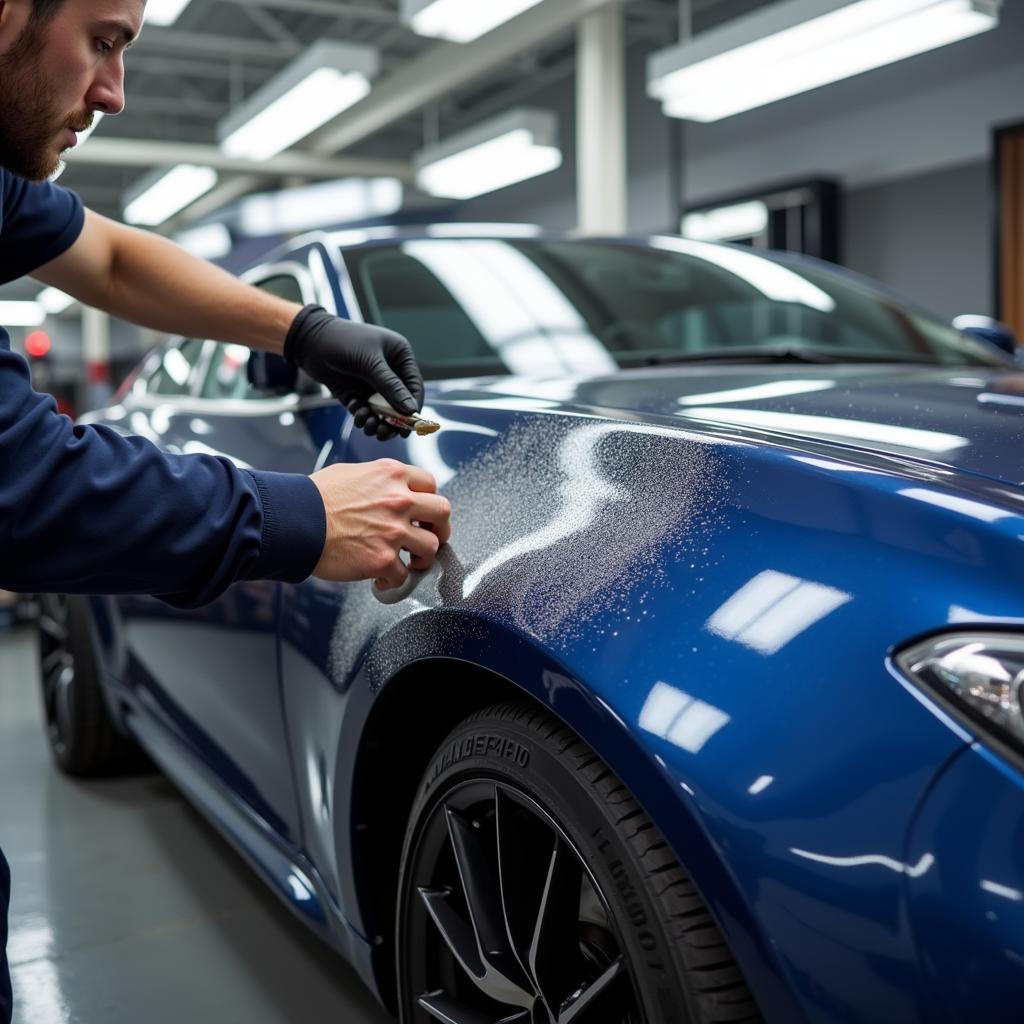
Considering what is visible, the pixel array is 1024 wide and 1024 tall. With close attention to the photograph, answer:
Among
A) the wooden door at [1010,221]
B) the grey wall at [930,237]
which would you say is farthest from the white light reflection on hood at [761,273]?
the grey wall at [930,237]

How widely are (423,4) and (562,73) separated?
18.1 ft

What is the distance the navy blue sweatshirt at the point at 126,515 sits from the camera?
86 centimetres

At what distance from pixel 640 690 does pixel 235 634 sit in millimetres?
882

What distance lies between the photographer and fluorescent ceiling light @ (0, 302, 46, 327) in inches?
828

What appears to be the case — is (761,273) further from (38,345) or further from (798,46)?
(38,345)

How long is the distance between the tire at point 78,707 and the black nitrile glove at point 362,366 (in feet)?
→ 4.23

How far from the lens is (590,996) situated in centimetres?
92

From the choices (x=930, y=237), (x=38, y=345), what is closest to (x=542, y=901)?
(x=930, y=237)

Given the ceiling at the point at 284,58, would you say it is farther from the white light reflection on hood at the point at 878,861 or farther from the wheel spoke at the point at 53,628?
the white light reflection on hood at the point at 878,861

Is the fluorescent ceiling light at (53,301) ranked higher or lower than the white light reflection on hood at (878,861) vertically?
higher

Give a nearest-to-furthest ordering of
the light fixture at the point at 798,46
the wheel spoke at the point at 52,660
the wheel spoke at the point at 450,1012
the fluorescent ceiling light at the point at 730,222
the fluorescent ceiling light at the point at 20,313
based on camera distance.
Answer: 1. the wheel spoke at the point at 450,1012
2. the wheel spoke at the point at 52,660
3. the light fixture at the point at 798,46
4. the fluorescent ceiling light at the point at 730,222
5. the fluorescent ceiling light at the point at 20,313

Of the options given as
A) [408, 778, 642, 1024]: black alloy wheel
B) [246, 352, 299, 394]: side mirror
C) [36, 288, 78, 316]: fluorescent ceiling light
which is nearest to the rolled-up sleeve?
[408, 778, 642, 1024]: black alloy wheel

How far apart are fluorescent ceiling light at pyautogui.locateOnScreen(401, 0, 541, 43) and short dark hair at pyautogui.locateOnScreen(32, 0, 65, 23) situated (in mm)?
4458

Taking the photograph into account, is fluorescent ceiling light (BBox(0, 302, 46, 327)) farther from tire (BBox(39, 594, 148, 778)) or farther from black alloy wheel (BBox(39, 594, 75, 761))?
tire (BBox(39, 594, 148, 778))
